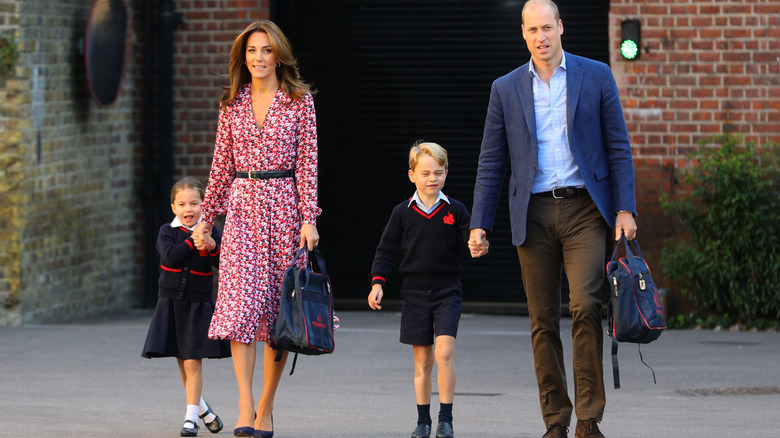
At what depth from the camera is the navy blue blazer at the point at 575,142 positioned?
608cm

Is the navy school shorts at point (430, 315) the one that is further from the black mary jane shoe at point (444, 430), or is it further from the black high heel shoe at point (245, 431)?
the black high heel shoe at point (245, 431)

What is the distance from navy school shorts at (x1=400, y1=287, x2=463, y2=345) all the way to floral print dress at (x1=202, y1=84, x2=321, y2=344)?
0.67 metres

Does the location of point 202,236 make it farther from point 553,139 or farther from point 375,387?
point 375,387

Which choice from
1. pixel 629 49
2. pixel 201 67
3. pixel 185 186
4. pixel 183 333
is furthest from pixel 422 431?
pixel 201 67

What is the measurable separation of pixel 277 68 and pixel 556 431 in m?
2.23

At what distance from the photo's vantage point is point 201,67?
12242 mm

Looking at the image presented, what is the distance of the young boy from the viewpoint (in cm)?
654

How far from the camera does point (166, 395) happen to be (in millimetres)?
8078

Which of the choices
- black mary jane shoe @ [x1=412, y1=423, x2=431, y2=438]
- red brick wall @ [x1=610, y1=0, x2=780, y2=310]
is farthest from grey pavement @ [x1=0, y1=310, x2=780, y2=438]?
red brick wall @ [x1=610, y1=0, x2=780, y2=310]

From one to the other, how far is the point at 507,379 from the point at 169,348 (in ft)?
8.88

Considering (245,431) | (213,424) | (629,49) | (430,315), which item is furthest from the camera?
(629,49)

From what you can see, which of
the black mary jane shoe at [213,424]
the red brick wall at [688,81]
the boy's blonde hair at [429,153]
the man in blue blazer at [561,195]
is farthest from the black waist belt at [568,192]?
the red brick wall at [688,81]

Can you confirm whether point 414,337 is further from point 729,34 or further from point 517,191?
point 729,34

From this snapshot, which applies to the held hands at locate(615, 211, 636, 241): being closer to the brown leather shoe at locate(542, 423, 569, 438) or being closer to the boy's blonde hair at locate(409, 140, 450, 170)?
the brown leather shoe at locate(542, 423, 569, 438)
